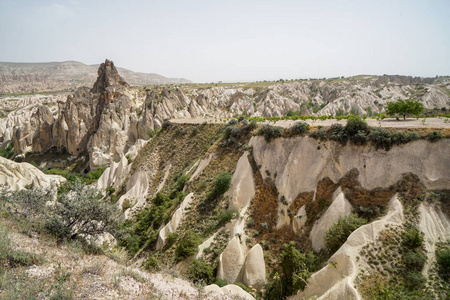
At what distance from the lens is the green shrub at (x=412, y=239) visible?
598 inches

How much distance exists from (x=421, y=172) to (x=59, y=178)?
61.4 meters

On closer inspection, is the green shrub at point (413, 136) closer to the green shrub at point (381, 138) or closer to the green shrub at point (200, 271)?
the green shrub at point (381, 138)

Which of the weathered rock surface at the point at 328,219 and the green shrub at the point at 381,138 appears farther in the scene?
the green shrub at the point at 381,138

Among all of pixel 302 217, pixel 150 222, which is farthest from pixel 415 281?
pixel 150 222

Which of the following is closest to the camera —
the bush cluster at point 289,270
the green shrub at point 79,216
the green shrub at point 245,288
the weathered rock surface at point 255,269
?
the green shrub at point 79,216

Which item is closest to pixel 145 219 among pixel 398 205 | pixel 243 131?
pixel 243 131

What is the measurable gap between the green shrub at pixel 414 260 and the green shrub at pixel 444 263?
80 centimetres

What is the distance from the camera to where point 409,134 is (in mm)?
19625

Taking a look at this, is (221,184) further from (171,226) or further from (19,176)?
(19,176)

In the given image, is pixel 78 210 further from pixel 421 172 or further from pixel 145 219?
pixel 421 172

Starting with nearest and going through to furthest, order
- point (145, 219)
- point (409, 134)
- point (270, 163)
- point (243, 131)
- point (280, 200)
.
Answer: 1. point (409, 134)
2. point (280, 200)
3. point (270, 163)
4. point (145, 219)
5. point (243, 131)

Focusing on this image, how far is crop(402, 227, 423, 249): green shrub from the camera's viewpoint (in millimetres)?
15188

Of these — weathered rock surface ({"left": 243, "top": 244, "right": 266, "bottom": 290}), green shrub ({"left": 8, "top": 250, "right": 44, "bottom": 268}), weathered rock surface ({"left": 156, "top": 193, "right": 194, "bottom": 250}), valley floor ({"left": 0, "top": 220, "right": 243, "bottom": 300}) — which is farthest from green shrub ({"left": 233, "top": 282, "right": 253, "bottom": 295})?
green shrub ({"left": 8, "top": 250, "right": 44, "bottom": 268})

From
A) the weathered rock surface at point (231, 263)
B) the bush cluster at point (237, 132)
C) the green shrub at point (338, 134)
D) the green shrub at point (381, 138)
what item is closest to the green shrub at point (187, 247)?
the weathered rock surface at point (231, 263)
